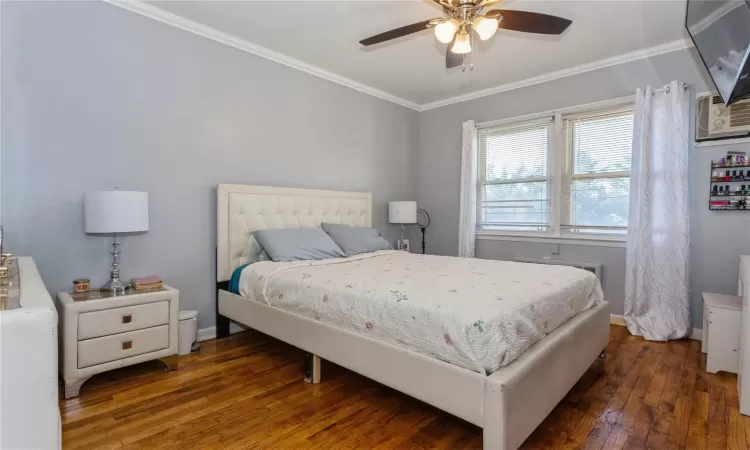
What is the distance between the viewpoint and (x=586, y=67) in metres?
3.67

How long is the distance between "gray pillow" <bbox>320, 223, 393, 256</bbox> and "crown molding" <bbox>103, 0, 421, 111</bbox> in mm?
1522

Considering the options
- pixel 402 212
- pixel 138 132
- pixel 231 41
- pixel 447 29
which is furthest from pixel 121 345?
pixel 402 212

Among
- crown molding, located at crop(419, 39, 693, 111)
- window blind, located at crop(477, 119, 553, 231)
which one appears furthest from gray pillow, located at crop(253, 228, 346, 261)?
crown molding, located at crop(419, 39, 693, 111)

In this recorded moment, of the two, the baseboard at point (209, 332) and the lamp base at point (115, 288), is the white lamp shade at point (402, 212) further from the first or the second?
the lamp base at point (115, 288)

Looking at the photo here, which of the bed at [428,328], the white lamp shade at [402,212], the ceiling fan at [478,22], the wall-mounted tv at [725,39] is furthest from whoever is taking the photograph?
the white lamp shade at [402,212]

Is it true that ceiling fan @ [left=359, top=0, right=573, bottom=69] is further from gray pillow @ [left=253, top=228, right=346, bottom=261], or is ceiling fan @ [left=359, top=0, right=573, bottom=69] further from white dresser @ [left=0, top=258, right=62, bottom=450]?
white dresser @ [left=0, top=258, right=62, bottom=450]

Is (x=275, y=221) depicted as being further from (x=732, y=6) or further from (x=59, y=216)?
(x=732, y=6)

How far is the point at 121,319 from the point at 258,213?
4.28ft

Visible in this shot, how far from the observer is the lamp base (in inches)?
93.7

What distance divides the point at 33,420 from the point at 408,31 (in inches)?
91.6

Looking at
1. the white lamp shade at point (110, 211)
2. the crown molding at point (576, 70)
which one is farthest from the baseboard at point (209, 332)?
the crown molding at point (576, 70)

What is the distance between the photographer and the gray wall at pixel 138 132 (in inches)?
91.0

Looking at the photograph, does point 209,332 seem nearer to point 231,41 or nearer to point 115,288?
point 115,288

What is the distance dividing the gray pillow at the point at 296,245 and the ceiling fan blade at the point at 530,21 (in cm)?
202
